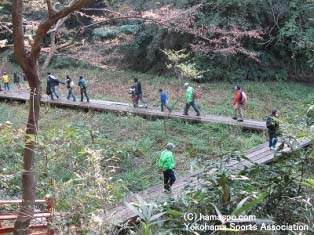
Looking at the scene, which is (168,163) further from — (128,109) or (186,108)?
(128,109)

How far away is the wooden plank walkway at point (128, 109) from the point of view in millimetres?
14369

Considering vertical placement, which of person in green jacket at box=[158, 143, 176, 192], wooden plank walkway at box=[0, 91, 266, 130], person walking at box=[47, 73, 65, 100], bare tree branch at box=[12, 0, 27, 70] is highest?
bare tree branch at box=[12, 0, 27, 70]

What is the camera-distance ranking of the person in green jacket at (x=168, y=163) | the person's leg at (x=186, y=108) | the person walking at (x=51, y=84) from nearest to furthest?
the person in green jacket at (x=168, y=163)
the person's leg at (x=186, y=108)
the person walking at (x=51, y=84)

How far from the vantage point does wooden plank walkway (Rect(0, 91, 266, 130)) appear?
1437cm

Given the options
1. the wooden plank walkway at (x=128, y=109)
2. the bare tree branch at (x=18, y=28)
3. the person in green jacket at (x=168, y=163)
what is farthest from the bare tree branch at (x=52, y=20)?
the wooden plank walkway at (x=128, y=109)

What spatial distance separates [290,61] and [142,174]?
13.0 meters

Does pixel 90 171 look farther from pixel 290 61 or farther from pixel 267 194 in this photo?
pixel 290 61

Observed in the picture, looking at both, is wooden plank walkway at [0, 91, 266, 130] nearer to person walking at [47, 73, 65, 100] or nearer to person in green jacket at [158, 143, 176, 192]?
person walking at [47, 73, 65, 100]

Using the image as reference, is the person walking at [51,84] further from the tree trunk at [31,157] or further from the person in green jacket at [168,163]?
the tree trunk at [31,157]

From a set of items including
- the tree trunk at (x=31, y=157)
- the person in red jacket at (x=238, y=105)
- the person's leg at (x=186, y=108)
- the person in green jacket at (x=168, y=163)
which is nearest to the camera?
the tree trunk at (x=31, y=157)

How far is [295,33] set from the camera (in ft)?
63.0

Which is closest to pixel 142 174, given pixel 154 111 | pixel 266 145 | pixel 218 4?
pixel 266 145

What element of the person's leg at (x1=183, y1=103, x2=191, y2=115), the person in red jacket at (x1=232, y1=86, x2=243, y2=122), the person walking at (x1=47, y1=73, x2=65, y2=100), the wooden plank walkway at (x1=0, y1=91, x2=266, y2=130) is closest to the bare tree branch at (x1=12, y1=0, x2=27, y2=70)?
the person in red jacket at (x1=232, y1=86, x2=243, y2=122)

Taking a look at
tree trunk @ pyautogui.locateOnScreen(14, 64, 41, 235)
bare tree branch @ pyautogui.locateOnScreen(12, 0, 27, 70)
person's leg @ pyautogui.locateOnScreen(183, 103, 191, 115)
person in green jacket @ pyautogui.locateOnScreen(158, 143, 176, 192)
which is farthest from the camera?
person's leg @ pyautogui.locateOnScreen(183, 103, 191, 115)
